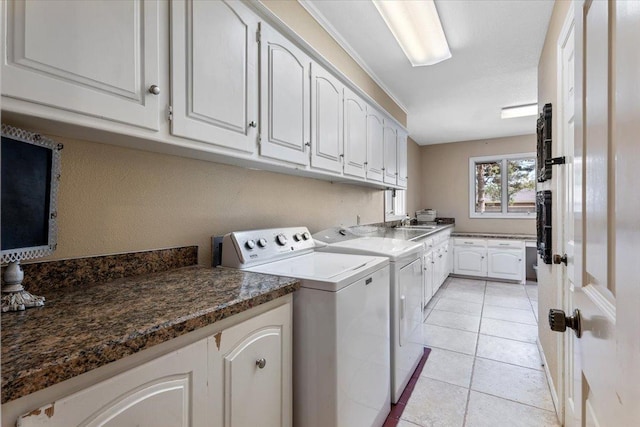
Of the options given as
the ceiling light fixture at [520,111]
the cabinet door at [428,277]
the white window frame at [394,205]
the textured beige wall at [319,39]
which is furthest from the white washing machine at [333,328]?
the ceiling light fixture at [520,111]

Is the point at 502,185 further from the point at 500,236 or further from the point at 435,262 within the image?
the point at 435,262

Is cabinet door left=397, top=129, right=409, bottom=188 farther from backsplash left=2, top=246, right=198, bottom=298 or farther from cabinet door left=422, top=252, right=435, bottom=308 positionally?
backsplash left=2, top=246, right=198, bottom=298

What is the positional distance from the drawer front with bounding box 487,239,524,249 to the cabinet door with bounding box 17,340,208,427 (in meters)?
5.16

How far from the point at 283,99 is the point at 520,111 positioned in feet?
12.1

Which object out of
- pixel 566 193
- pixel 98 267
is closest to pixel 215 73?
pixel 98 267

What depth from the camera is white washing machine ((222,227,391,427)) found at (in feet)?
3.94

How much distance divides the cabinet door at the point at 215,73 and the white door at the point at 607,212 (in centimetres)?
118

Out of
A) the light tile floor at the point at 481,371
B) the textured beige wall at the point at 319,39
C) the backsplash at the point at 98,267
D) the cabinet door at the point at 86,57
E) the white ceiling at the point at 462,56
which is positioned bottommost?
the light tile floor at the point at 481,371

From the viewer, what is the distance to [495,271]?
4848mm

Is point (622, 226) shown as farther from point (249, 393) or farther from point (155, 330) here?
point (249, 393)

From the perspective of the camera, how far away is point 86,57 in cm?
84

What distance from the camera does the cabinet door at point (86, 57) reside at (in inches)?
28.6

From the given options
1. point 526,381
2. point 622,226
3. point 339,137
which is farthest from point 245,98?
point 526,381

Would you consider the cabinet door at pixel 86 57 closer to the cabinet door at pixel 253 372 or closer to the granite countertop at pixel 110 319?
the granite countertop at pixel 110 319
